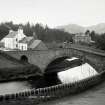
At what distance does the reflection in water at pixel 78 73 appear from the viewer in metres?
97.4

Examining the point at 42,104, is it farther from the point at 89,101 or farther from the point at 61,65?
the point at 61,65

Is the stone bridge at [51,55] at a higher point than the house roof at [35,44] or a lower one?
lower

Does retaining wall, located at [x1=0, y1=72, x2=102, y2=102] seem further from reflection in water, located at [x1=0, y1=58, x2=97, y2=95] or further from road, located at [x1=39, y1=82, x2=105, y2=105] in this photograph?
reflection in water, located at [x1=0, y1=58, x2=97, y2=95]

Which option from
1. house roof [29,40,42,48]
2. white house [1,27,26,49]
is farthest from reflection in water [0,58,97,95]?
white house [1,27,26,49]

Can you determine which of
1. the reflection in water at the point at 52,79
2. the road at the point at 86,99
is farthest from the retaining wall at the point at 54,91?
the reflection in water at the point at 52,79

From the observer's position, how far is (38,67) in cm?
10656

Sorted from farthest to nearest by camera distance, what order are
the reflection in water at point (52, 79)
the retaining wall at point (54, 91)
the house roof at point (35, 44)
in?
the house roof at point (35, 44) → the reflection in water at point (52, 79) → the retaining wall at point (54, 91)

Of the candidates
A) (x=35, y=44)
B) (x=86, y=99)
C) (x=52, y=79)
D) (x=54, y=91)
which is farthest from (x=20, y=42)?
(x=86, y=99)

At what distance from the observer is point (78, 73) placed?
10281cm

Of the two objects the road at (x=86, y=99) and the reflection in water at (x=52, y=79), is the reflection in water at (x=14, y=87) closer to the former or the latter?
the reflection in water at (x=52, y=79)

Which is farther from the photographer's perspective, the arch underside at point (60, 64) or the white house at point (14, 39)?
the white house at point (14, 39)

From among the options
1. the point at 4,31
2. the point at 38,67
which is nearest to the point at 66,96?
the point at 38,67

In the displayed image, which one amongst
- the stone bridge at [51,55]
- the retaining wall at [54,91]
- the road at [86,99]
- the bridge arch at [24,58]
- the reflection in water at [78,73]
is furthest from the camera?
the bridge arch at [24,58]

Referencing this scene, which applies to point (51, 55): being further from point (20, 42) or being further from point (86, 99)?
point (86, 99)
